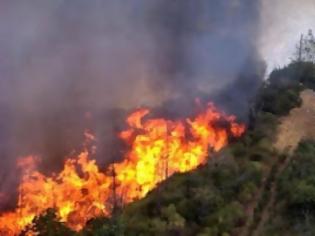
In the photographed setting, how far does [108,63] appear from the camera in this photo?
45.1 metres

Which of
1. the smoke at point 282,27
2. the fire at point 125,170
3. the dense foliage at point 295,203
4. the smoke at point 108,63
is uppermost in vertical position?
the smoke at point 282,27

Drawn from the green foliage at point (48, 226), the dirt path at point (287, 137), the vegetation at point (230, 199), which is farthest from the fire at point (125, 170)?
the green foliage at point (48, 226)

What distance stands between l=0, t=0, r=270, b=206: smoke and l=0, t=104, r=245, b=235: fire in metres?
1.95

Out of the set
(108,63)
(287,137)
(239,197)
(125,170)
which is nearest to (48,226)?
(125,170)

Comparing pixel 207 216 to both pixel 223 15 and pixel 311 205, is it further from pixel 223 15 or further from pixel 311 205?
pixel 223 15

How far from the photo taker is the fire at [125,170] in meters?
33.6

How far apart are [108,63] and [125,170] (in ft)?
36.7

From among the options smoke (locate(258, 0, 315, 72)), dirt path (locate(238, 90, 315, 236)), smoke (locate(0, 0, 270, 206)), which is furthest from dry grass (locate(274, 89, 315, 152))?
smoke (locate(258, 0, 315, 72))

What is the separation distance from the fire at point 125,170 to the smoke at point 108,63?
1952 millimetres

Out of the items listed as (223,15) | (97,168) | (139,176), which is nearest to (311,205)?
(139,176)

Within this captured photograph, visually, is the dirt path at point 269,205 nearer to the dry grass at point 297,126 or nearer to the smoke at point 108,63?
the dry grass at point 297,126

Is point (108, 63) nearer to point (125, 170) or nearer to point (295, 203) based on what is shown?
point (125, 170)

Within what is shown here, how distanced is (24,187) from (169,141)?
9478 mm

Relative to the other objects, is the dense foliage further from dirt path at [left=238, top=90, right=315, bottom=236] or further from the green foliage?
the green foliage
